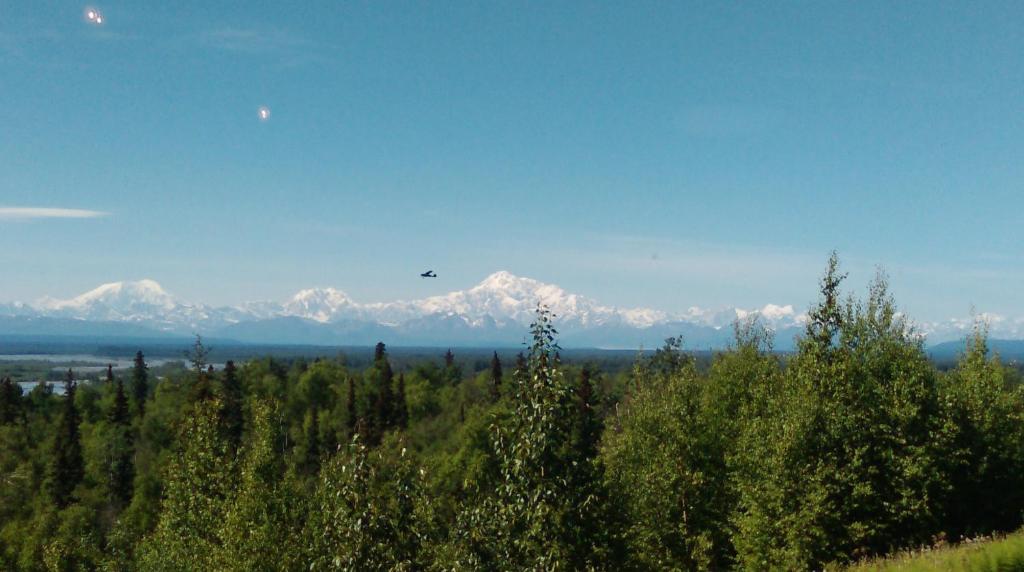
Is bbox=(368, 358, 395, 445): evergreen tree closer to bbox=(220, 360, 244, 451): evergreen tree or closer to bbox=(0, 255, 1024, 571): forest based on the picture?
bbox=(220, 360, 244, 451): evergreen tree

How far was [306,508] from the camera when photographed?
34.9 metres

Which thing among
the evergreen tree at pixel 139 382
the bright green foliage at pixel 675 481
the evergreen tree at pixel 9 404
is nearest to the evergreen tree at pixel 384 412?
the evergreen tree at pixel 139 382

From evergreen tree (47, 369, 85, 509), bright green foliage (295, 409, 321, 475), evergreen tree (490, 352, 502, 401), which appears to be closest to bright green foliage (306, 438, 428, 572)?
bright green foliage (295, 409, 321, 475)

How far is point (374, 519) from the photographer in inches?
664

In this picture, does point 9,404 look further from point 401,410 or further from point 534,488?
point 534,488

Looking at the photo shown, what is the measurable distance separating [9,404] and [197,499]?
13838 centimetres

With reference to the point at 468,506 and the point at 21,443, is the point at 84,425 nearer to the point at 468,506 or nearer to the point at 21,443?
the point at 21,443

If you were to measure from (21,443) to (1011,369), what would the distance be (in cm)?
15376

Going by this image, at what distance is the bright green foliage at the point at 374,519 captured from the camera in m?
16.8

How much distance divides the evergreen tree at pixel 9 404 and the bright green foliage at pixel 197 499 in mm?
132051

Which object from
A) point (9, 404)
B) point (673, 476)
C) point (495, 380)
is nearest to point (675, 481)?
point (673, 476)

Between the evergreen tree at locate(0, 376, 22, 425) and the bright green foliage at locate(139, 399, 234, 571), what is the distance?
132051mm

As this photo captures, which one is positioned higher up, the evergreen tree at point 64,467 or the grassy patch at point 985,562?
the grassy patch at point 985,562

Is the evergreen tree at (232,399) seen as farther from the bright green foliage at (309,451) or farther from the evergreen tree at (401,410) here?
the evergreen tree at (401,410)
